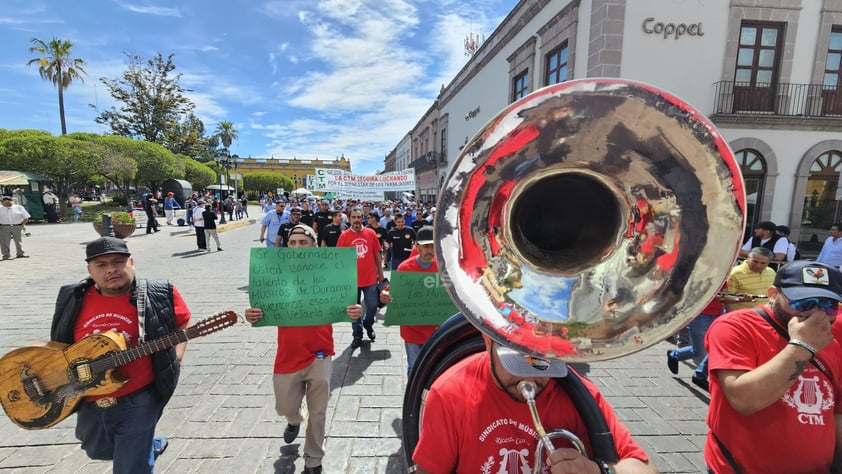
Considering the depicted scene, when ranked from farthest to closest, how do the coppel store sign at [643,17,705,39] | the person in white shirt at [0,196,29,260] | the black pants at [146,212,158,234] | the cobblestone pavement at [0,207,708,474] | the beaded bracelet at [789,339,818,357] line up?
the black pants at [146,212,158,234] < the coppel store sign at [643,17,705,39] < the person in white shirt at [0,196,29,260] < the cobblestone pavement at [0,207,708,474] < the beaded bracelet at [789,339,818,357]

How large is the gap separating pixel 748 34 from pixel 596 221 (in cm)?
1280

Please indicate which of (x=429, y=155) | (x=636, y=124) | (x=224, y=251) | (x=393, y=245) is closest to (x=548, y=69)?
(x=393, y=245)

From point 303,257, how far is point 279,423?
4.80 feet

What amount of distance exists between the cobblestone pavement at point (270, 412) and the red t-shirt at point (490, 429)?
166cm

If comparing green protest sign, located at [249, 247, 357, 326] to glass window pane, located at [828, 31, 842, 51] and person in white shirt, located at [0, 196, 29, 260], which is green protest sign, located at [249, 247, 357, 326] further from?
glass window pane, located at [828, 31, 842, 51]

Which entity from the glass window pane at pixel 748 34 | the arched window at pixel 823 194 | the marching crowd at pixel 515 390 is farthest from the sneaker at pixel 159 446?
the arched window at pixel 823 194

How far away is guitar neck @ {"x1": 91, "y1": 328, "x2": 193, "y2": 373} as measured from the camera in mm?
1986

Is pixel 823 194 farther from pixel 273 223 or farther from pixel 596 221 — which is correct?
pixel 273 223

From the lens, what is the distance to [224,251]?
1168cm

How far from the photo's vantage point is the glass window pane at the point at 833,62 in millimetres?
10117

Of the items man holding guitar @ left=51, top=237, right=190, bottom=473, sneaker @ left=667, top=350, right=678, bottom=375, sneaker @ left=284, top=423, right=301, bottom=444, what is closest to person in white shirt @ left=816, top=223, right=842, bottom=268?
sneaker @ left=667, top=350, right=678, bottom=375

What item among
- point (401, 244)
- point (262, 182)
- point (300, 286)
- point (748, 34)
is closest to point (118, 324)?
point (300, 286)

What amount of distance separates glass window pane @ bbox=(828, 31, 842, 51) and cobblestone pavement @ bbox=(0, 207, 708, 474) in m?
11.4

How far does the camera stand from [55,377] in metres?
2.00
